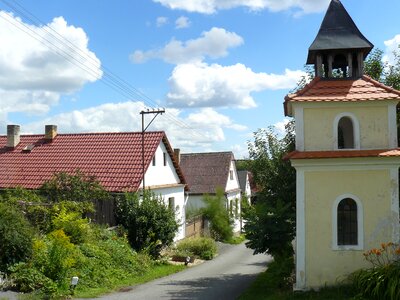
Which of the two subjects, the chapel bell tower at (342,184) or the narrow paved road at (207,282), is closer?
the chapel bell tower at (342,184)

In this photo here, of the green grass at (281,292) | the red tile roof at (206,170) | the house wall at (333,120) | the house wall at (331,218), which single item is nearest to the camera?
the green grass at (281,292)

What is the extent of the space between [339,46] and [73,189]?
12608mm

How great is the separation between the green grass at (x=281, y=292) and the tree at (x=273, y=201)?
0.76 m

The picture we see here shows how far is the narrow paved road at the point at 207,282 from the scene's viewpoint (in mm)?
13828

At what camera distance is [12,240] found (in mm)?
13328

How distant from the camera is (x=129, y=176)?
73.7 ft

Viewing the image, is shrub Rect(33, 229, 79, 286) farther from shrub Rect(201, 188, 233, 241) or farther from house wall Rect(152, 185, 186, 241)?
shrub Rect(201, 188, 233, 241)

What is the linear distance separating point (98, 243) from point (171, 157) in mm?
10384

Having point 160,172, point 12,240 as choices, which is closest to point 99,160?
point 160,172

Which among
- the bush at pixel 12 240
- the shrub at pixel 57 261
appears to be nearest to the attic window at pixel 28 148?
the bush at pixel 12 240

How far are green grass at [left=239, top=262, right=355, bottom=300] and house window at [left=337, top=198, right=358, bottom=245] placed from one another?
3.96 feet

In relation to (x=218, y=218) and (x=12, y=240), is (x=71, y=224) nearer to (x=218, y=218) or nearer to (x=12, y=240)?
(x=12, y=240)

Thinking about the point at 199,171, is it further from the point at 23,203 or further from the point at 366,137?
the point at 366,137

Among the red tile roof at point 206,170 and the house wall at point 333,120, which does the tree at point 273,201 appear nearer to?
the house wall at point 333,120
